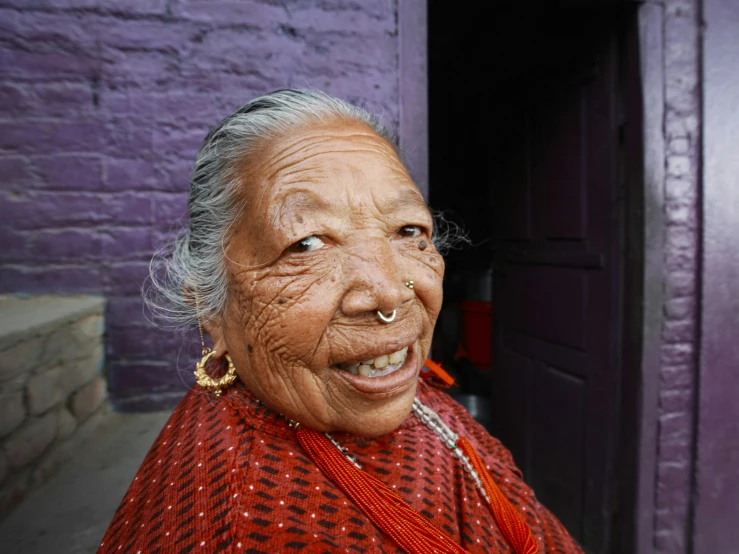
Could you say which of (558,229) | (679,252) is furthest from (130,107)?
(679,252)

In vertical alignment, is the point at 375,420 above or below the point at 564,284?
below

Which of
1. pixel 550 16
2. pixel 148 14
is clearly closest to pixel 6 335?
pixel 148 14

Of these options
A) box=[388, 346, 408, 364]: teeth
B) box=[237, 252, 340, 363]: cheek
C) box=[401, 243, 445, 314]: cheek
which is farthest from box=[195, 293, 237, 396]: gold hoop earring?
box=[401, 243, 445, 314]: cheek

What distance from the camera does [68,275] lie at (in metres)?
2.01

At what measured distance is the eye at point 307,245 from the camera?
38.4 inches

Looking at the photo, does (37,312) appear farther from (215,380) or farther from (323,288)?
(323,288)

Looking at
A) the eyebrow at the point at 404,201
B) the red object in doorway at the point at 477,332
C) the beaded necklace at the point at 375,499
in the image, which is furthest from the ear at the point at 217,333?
the red object in doorway at the point at 477,332

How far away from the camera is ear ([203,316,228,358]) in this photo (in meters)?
1.11

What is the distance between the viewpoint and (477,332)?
4.50 m

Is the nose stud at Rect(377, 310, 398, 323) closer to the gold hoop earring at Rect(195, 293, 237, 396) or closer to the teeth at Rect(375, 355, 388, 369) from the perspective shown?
the teeth at Rect(375, 355, 388, 369)

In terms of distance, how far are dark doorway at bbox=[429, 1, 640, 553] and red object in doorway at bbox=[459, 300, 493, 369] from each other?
0.63 meters

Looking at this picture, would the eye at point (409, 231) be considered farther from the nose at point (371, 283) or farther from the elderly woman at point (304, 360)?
the nose at point (371, 283)

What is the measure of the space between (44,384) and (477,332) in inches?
148

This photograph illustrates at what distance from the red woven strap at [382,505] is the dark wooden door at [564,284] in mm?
2009
